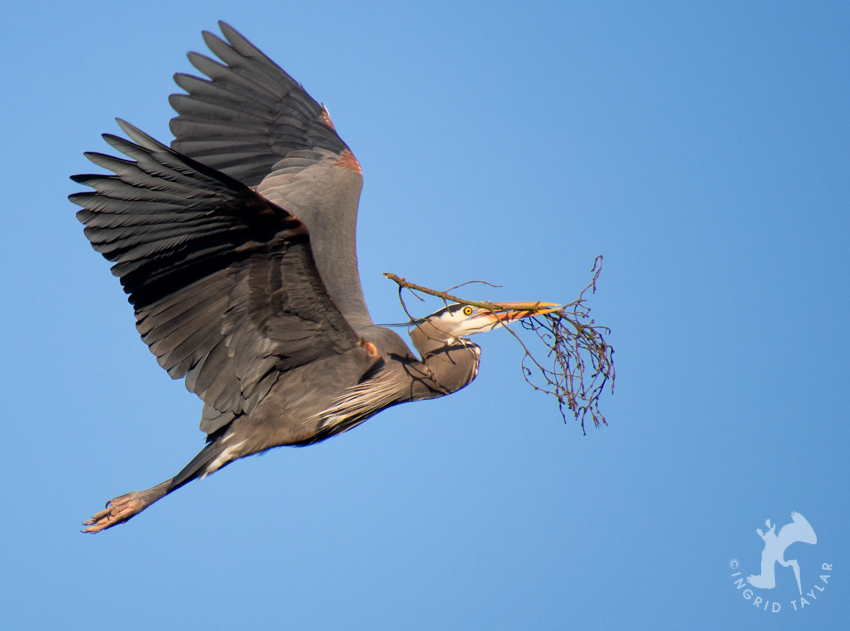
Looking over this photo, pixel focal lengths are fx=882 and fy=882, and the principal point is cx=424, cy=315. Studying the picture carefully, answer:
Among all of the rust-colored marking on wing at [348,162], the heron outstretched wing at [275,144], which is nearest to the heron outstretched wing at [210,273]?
the heron outstretched wing at [275,144]

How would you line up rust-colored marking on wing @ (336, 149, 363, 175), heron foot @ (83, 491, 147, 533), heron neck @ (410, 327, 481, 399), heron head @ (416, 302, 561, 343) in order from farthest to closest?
1. rust-colored marking on wing @ (336, 149, 363, 175)
2. heron head @ (416, 302, 561, 343)
3. heron neck @ (410, 327, 481, 399)
4. heron foot @ (83, 491, 147, 533)

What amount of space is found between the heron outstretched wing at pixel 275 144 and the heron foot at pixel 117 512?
1.64m

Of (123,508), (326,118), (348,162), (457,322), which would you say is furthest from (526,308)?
(326,118)

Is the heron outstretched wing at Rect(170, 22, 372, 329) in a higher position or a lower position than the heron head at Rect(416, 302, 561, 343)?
higher

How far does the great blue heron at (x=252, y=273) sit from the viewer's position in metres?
3.87

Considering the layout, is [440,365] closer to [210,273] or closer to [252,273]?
[252,273]

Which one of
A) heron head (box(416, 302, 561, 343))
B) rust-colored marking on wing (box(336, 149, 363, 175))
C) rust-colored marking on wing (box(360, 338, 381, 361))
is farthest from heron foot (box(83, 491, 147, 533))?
rust-colored marking on wing (box(336, 149, 363, 175))

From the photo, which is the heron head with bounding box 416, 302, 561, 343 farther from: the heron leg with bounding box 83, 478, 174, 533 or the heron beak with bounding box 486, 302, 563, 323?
the heron leg with bounding box 83, 478, 174, 533

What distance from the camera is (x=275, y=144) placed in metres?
6.19

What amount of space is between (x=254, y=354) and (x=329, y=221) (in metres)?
1.61

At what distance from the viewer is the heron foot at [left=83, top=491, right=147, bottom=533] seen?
4.87 m

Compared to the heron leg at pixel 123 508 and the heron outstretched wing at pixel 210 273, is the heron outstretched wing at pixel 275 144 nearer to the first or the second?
the heron outstretched wing at pixel 210 273

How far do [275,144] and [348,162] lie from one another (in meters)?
0.52

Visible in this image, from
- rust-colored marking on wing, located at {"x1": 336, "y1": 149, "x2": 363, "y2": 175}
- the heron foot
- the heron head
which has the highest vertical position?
rust-colored marking on wing, located at {"x1": 336, "y1": 149, "x2": 363, "y2": 175}
